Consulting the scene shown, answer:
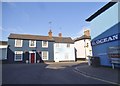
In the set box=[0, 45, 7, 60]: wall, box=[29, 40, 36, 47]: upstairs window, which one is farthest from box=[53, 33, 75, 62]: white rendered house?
box=[0, 45, 7, 60]: wall

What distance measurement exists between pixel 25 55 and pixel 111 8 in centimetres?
2244

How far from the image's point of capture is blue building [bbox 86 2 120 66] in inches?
682

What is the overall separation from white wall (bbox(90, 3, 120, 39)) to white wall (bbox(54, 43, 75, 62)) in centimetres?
1774

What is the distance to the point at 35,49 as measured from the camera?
1455 inches

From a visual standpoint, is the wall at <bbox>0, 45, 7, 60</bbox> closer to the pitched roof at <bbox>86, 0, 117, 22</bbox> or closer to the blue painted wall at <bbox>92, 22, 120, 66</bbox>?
the pitched roof at <bbox>86, 0, 117, 22</bbox>

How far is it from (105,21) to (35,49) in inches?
810

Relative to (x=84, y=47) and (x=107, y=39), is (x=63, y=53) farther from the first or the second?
(x=107, y=39)

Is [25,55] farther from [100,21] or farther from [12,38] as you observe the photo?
[100,21]

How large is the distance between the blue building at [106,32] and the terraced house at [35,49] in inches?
663

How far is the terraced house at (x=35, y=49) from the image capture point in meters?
35.2

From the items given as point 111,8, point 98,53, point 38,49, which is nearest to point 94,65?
point 98,53

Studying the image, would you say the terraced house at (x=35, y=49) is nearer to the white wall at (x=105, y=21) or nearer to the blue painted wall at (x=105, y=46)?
the white wall at (x=105, y=21)


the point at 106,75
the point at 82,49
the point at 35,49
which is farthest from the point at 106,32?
the point at 82,49

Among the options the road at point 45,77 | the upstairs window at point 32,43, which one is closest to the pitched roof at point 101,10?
the road at point 45,77
